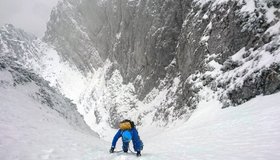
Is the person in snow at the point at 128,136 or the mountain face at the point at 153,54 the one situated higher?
the mountain face at the point at 153,54

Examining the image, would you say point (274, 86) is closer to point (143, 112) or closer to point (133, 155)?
point (133, 155)

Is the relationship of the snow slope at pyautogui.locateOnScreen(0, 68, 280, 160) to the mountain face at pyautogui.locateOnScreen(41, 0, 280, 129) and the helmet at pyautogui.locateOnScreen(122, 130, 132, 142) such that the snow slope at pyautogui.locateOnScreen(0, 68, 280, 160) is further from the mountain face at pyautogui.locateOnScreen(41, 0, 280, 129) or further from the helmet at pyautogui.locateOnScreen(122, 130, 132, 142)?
the mountain face at pyautogui.locateOnScreen(41, 0, 280, 129)

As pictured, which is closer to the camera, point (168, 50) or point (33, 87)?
point (33, 87)

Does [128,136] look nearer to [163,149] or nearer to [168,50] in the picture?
[163,149]

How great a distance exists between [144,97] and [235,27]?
34.4 m

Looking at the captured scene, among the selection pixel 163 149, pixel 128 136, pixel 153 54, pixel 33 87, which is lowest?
pixel 163 149

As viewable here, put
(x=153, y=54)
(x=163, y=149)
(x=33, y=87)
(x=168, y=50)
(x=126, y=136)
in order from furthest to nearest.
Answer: (x=153, y=54)
(x=168, y=50)
(x=33, y=87)
(x=163, y=149)
(x=126, y=136)

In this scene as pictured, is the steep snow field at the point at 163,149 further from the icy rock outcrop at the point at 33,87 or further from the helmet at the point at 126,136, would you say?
the icy rock outcrop at the point at 33,87

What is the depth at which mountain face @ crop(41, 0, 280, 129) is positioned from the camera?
93.4 feet

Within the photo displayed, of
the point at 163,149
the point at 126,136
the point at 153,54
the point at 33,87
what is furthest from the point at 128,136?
the point at 153,54

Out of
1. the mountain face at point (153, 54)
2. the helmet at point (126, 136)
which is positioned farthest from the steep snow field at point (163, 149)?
the mountain face at point (153, 54)

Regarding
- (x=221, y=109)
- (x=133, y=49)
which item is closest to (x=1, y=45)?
(x=133, y=49)

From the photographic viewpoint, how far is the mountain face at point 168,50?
93.4ft

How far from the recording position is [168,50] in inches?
2394
